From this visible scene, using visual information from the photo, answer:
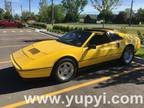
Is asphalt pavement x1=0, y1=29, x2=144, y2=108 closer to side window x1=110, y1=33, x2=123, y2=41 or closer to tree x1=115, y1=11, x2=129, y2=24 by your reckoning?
side window x1=110, y1=33, x2=123, y2=41

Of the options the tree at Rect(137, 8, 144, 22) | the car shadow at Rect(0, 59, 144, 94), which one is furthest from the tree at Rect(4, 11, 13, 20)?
the car shadow at Rect(0, 59, 144, 94)

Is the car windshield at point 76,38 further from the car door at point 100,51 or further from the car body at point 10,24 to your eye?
the car body at point 10,24

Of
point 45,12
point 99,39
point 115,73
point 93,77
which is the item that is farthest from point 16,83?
point 45,12

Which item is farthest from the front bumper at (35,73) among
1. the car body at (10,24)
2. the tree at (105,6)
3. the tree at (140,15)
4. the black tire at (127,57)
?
the tree at (140,15)

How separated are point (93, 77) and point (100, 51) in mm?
833

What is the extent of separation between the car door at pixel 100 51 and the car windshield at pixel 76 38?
21cm

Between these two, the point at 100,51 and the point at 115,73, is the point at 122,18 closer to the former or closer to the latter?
the point at 115,73

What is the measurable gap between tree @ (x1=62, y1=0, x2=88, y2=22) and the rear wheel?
257ft

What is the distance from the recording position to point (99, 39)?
27.1ft

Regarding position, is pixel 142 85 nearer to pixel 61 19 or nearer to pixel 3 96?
pixel 3 96

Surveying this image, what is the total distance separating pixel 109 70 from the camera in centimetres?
861

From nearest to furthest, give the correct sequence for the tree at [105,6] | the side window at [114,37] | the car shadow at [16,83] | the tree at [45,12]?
the car shadow at [16,83] < the side window at [114,37] < the tree at [105,6] < the tree at [45,12]

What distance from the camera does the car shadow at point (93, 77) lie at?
22.8ft

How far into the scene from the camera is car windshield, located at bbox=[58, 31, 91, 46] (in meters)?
7.87
